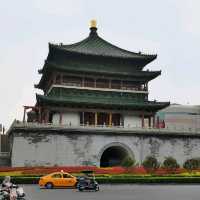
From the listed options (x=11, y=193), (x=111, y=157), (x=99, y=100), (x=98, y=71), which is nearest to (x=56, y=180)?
(x=11, y=193)

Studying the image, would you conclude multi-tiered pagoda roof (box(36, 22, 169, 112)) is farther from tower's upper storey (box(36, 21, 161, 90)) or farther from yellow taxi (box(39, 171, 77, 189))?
yellow taxi (box(39, 171, 77, 189))

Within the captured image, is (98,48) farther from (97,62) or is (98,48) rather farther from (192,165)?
(192,165)

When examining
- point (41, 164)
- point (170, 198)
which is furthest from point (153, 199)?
point (41, 164)

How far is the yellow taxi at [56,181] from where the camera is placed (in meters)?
32.8

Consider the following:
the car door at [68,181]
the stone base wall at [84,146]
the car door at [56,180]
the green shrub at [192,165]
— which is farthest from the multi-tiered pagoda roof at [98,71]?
the car door at [56,180]

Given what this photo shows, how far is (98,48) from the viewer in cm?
5784

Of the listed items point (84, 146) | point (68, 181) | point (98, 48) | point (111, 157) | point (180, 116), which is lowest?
point (68, 181)

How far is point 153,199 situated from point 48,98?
2950 cm

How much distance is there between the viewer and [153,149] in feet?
171

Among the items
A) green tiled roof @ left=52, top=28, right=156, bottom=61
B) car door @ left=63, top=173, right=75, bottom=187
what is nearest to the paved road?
car door @ left=63, top=173, right=75, bottom=187

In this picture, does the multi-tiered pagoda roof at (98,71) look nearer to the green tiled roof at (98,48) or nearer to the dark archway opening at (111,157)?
the green tiled roof at (98,48)

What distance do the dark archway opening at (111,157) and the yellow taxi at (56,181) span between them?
20416 millimetres

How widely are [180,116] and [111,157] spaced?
140 feet

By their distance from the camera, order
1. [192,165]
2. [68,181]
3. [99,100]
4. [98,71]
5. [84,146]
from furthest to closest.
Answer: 1. [98,71]
2. [99,100]
3. [84,146]
4. [192,165]
5. [68,181]
